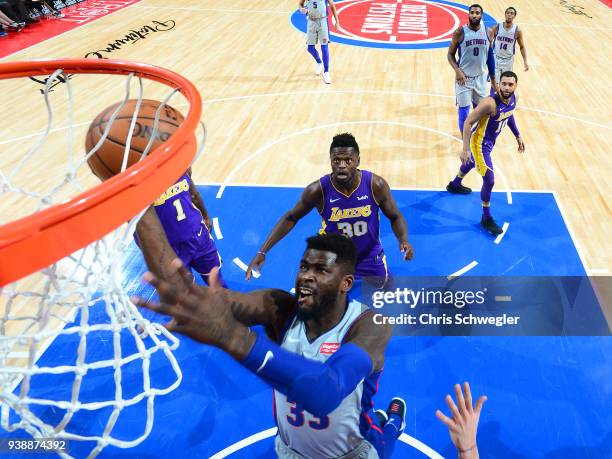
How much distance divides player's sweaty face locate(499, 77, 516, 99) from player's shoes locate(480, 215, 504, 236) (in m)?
1.34

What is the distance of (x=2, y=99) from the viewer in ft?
30.7

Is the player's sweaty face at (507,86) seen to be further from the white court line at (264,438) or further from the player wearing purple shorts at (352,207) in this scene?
the white court line at (264,438)

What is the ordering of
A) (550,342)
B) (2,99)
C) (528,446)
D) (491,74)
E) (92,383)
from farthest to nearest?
(2,99), (491,74), (550,342), (92,383), (528,446)

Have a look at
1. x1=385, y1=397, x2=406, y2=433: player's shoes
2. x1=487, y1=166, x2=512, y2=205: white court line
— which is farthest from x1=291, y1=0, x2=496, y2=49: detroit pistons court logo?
x1=385, y1=397, x2=406, y2=433: player's shoes

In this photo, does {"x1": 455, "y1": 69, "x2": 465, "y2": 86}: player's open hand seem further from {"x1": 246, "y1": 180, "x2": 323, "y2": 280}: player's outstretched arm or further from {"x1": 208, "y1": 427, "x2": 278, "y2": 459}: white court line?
{"x1": 208, "y1": 427, "x2": 278, "y2": 459}: white court line

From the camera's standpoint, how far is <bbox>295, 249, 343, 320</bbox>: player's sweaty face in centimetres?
250

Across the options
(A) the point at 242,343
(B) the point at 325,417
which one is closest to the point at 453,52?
(B) the point at 325,417

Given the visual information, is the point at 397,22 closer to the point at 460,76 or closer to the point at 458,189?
the point at 460,76

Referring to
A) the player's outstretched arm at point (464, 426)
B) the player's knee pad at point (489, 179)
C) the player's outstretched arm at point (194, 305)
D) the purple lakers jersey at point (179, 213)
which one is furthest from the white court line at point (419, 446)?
the player's knee pad at point (489, 179)

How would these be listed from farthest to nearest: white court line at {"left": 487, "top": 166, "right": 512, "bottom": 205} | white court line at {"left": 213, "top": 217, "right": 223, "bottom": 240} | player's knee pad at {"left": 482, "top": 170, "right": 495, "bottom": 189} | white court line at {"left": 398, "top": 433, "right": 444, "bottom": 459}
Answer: white court line at {"left": 487, "top": 166, "right": 512, "bottom": 205} → white court line at {"left": 213, "top": 217, "right": 223, "bottom": 240} → player's knee pad at {"left": 482, "top": 170, "right": 495, "bottom": 189} → white court line at {"left": 398, "top": 433, "right": 444, "bottom": 459}

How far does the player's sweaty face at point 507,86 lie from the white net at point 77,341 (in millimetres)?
3596

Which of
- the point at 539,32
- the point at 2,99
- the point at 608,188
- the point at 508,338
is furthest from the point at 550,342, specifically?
the point at 539,32

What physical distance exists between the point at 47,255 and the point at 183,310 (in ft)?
1.36

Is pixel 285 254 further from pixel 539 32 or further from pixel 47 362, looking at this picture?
pixel 539 32
